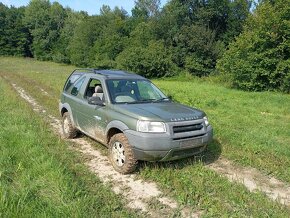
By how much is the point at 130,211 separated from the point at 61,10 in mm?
75808

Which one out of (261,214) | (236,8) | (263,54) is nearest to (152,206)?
(261,214)

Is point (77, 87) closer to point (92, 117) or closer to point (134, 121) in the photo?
point (92, 117)

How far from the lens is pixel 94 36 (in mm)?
50094

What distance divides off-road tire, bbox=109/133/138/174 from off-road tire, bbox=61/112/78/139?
2.03 m

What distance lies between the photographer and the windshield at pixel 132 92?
5.98m

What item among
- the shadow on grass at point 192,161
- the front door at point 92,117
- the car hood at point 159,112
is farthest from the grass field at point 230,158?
the car hood at point 159,112

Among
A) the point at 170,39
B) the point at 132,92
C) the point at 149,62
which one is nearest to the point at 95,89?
the point at 132,92

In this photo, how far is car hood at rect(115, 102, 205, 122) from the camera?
5.05 metres

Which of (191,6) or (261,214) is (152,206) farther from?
(191,6)

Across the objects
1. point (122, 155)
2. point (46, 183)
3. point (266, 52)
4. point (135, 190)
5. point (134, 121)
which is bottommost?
point (135, 190)

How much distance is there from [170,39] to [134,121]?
1343 inches

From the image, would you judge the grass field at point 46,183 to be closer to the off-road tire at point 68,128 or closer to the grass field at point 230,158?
the grass field at point 230,158

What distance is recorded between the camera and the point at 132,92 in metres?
6.22

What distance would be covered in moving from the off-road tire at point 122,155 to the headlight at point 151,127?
401mm
